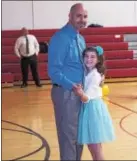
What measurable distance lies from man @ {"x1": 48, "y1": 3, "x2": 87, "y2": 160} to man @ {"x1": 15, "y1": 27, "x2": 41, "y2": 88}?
19.7 ft

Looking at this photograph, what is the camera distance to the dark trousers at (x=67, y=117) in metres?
2.65

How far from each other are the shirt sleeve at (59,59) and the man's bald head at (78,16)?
0.13 m

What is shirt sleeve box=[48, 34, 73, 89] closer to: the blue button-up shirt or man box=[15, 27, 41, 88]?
the blue button-up shirt

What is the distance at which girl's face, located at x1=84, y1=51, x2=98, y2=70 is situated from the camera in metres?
2.64

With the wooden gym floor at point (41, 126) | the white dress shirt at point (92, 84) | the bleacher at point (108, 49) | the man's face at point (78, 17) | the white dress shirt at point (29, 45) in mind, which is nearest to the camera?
the man's face at point (78, 17)

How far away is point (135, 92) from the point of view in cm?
755

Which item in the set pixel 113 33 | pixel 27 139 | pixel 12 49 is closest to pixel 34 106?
pixel 27 139

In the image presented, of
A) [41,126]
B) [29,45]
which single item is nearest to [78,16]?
[41,126]

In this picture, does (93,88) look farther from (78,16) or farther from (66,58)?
(78,16)

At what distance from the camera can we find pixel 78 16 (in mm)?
2570

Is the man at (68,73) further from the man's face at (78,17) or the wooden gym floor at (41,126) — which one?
the wooden gym floor at (41,126)

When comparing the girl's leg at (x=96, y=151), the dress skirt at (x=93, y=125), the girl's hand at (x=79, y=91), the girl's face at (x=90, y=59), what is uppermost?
the girl's face at (x=90, y=59)

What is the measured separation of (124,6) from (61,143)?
9.22m

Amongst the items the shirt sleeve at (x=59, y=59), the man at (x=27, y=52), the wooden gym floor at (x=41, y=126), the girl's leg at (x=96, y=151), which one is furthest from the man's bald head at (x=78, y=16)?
the man at (x=27, y=52)
